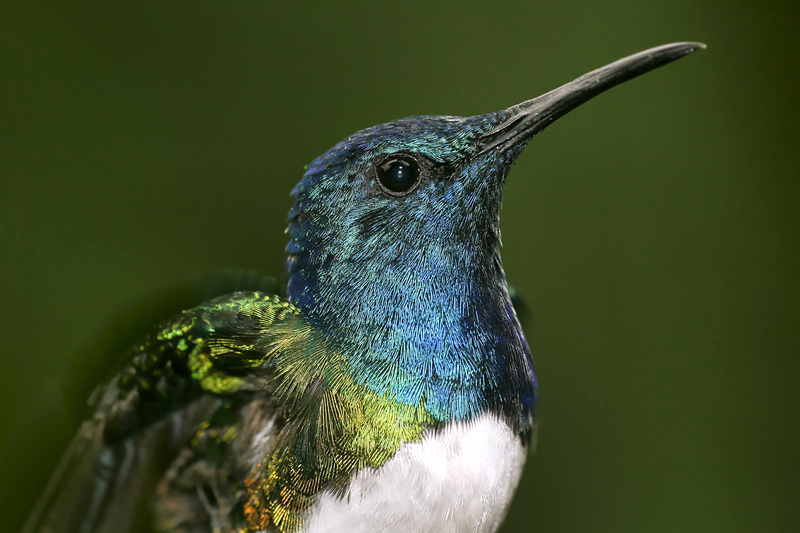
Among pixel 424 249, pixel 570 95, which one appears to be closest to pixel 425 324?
pixel 424 249

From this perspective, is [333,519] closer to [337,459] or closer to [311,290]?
[337,459]

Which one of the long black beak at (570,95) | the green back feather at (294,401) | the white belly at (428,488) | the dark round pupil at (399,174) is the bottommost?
the white belly at (428,488)

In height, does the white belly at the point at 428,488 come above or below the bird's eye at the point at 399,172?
below

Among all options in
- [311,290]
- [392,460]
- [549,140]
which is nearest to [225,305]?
[311,290]

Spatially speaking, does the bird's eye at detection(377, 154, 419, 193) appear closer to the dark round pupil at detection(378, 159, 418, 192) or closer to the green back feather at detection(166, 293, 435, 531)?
the dark round pupil at detection(378, 159, 418, 192)

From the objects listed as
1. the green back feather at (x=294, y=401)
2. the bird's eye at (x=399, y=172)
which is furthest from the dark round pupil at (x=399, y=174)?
the green back feather at (x=294, y=401)

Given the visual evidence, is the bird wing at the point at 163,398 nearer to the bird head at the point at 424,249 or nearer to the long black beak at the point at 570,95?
the bird head at the point at 424,249
